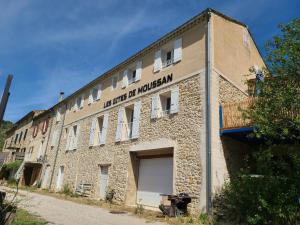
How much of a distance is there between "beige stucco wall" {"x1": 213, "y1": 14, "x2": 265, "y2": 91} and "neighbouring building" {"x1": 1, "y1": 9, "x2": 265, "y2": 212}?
1.9 inches

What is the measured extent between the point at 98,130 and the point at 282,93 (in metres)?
11.8

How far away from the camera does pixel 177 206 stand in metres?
9.39

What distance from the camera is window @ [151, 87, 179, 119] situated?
11859 millimetres

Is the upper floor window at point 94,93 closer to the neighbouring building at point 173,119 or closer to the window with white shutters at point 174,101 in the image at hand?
the neighbouring building at point 173,119

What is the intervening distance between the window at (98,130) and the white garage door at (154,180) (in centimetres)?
350

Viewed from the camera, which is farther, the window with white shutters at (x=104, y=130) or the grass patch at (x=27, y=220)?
the window with white shutters at (x=104, y=130)

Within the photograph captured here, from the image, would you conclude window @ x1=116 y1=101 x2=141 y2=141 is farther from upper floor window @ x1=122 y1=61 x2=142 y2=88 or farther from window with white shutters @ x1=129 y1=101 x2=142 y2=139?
upper floor window @ x1=122 y1=61 x2=142 y2=88

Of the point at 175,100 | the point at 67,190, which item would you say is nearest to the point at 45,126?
the point at 67,190

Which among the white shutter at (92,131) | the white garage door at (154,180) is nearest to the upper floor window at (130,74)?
the white shutter at (92,131)

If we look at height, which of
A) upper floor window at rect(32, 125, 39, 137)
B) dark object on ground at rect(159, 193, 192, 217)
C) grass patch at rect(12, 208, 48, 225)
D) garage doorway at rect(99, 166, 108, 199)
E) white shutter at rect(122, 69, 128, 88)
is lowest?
grass patch at rect(12, 208, 48, 225)

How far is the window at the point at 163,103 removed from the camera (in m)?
11.9

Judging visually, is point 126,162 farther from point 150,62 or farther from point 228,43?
point 228,43

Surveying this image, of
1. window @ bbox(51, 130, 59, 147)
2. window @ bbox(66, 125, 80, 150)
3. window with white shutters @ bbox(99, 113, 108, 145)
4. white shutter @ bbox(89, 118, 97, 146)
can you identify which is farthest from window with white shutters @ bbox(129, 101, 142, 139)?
window @ bbox(51, 130, 59, 147)

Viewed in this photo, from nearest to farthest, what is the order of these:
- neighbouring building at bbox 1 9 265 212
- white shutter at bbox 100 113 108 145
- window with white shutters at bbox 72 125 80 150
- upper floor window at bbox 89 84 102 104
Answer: neighbouring building at bbox 1 9 265 212, white shutter at bbox 100 113 108 145, upper floor window at bbox 89 84 102 104, window with white shutters at bbox 72 125 80 150
